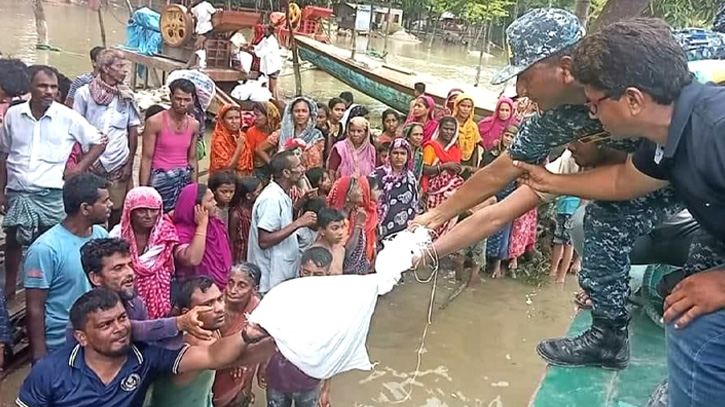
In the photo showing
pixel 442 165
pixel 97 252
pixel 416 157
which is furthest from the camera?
pixel 416 157

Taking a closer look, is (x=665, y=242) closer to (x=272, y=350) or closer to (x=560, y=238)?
(x=272, y=350)

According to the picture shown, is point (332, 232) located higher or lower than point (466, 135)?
lower

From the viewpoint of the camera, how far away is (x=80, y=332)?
2238 mm

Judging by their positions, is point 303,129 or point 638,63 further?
point 303,129

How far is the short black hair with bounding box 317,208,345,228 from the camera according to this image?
13.3ft

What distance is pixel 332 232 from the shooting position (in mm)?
A: 4055

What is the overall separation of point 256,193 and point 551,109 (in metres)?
2.68

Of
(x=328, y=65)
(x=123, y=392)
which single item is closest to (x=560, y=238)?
(x=123, y=392)

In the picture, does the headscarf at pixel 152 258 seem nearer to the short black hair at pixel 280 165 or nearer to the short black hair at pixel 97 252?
the short black hair at pixel 97 252

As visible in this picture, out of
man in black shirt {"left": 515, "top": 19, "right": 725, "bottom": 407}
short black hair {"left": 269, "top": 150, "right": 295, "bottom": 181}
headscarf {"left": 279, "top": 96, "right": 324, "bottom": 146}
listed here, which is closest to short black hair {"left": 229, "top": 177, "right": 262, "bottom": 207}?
short black hair {"left": 269, "top": 150, "right": 295, "bottom": 181}

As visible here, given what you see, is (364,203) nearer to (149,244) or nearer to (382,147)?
(382,147)

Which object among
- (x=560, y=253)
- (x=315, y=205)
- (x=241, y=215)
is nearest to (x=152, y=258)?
(x=241, y=215)

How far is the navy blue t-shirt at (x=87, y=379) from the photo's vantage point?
2.16 metres

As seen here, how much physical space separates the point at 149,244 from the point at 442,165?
3049mm
